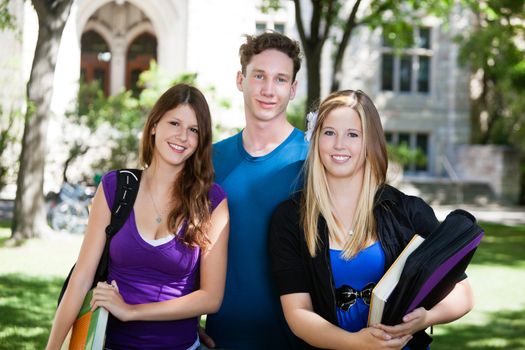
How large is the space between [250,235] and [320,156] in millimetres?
520

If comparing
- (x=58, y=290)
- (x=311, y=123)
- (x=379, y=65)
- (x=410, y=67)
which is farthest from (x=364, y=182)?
(x=410, y=67)

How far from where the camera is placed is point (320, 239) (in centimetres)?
266

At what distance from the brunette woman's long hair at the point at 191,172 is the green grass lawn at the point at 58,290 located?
11.0 feet

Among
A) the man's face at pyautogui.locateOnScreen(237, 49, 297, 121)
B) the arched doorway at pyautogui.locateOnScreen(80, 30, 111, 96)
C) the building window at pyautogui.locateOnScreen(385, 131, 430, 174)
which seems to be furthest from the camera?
the arched doorway at pyautogui.locateOnScreen(80, 30, 111, 96)

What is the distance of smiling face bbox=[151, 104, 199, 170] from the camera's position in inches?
110

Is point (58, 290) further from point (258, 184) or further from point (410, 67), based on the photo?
point (410, 67)

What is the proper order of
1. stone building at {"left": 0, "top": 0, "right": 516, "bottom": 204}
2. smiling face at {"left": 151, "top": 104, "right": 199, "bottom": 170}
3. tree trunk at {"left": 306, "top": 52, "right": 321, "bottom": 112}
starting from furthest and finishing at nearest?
1. stone building at {"left": 0, "top": 0, "right": 516, "bottom": 204}
2. tree trunk at {"left": 306, "top": 52, "right": 321, "bottom": 112}
3. smiling face at {"left": 151, "top": 104, "right": 199, "bottom": 170}

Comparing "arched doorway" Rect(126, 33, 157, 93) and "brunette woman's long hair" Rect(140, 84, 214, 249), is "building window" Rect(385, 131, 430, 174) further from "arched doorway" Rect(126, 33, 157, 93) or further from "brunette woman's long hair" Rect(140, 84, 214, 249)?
"brunette woman's long hair" Rect(140, 84, 214, 249)

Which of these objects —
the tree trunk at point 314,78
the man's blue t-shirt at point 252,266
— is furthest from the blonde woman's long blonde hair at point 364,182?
the tree trunk at point 314,78

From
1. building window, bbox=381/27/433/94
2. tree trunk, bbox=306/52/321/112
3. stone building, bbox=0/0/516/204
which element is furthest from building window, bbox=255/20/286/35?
tree trunk, bbox=306/52/321/112

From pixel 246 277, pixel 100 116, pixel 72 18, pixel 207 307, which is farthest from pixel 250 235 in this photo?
pixel 72 18

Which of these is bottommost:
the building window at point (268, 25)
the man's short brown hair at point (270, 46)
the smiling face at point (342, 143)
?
the smiling face at point (342, 143)

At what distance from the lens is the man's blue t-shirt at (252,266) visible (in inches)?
122

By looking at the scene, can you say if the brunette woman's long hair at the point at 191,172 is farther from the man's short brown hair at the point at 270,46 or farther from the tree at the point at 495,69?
the tree at the point at 495,69
